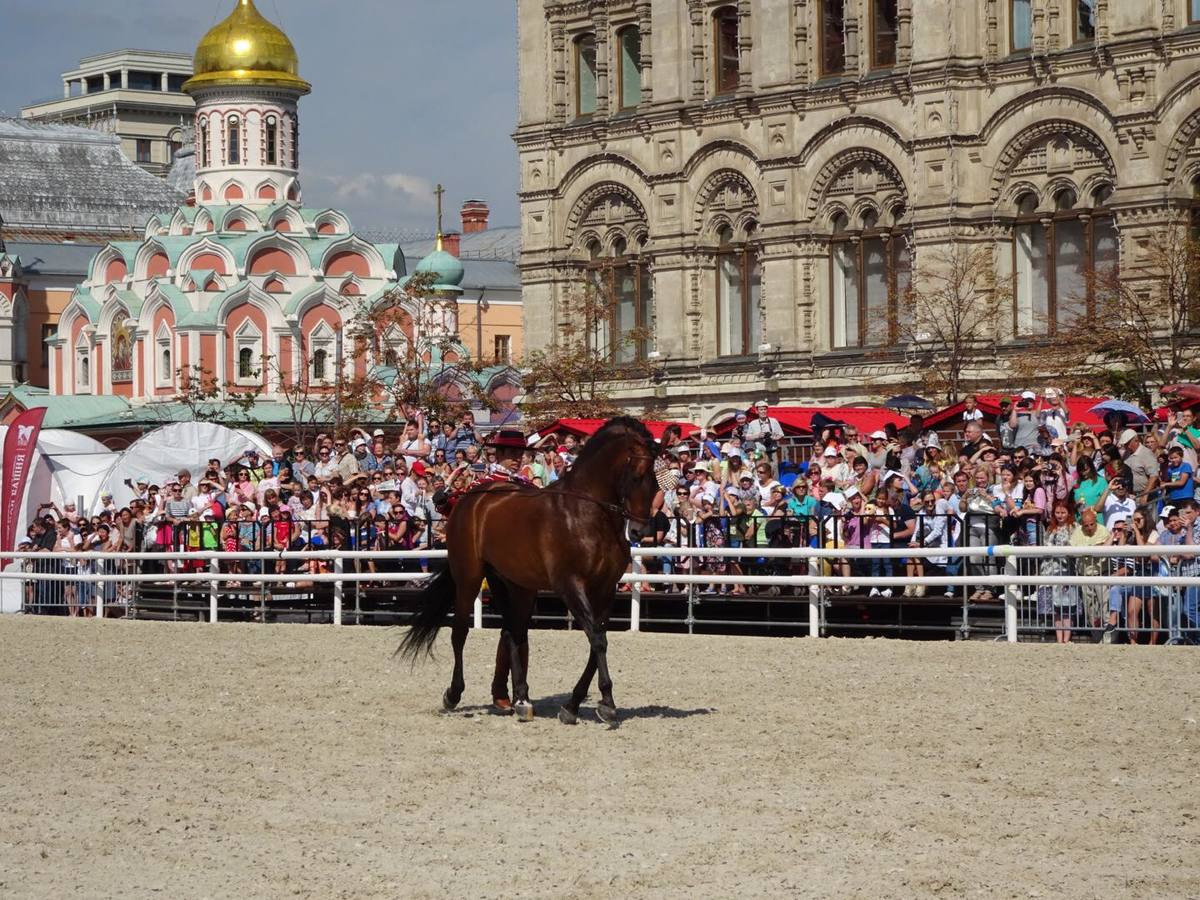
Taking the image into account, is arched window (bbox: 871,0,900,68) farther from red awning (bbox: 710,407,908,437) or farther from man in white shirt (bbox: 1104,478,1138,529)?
man in white shirt (bbox: 1104,478,1138,529)

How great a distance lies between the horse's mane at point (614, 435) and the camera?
56.0ft

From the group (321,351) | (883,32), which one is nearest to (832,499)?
(883,32)

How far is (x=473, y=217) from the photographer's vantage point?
130 metres

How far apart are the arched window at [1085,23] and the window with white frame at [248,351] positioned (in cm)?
5164

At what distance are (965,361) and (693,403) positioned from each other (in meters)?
8.88

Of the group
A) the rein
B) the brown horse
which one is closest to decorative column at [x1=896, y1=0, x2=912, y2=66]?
the rein

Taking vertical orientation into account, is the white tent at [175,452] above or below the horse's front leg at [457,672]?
above

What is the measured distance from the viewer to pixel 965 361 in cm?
4781

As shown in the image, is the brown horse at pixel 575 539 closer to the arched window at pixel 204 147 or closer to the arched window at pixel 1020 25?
the arched window at pixel 1020 25

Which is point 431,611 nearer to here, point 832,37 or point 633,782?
point 633,782

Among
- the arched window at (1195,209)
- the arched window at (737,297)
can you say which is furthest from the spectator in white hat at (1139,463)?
the arched window at (737,297)

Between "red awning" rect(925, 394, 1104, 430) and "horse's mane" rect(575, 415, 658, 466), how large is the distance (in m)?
14.9

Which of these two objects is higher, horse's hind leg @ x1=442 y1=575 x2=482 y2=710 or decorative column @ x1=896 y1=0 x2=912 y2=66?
decorative column @ x1=896 y1=0 x2=912 y2=66

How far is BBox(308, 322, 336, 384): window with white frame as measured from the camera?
93.7m
